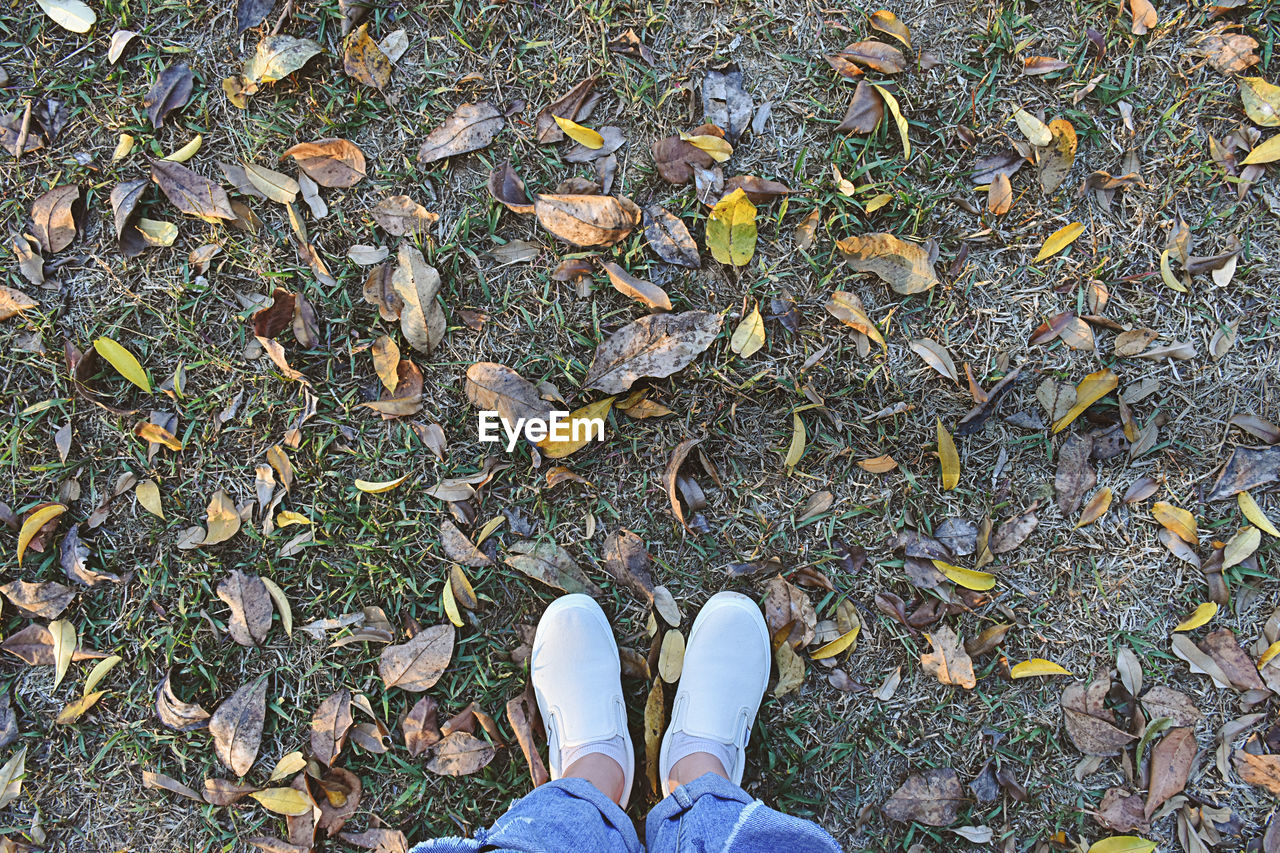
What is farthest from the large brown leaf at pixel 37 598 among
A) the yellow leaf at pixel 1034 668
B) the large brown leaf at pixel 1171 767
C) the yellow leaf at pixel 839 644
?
the large brown leaf at pixel 1171 767

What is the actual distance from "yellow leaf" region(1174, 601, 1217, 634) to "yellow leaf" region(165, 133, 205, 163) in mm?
3203

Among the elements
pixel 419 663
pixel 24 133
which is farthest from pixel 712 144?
pixel 24 133

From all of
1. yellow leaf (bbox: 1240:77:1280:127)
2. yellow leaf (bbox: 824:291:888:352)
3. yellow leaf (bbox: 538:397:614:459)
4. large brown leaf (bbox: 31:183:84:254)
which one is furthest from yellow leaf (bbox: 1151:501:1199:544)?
large brown leaf (bbox: 31:183:84:254)

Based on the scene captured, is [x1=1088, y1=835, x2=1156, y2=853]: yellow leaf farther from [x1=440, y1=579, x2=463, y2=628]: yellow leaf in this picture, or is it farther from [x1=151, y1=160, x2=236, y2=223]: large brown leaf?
[x1=151, y1=160, x2=236, y2=223]: large brown leaf

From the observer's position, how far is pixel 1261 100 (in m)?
2.09

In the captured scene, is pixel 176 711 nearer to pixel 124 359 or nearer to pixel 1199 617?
pixel 124 359

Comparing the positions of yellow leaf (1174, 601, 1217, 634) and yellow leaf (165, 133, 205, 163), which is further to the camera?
yellow leaf (165, 133, 205, 163)

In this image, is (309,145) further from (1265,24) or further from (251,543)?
(1265,24)

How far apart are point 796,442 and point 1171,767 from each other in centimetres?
140

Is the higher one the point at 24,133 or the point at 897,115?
the point at 897,115

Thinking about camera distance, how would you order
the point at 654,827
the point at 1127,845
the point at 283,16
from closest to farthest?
the point at 654,827, the point at 1127,845, the point at 283,16

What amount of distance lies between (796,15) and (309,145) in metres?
1.49

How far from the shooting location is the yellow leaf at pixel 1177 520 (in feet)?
6.79

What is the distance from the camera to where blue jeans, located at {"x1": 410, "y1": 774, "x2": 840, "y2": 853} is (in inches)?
65.1
